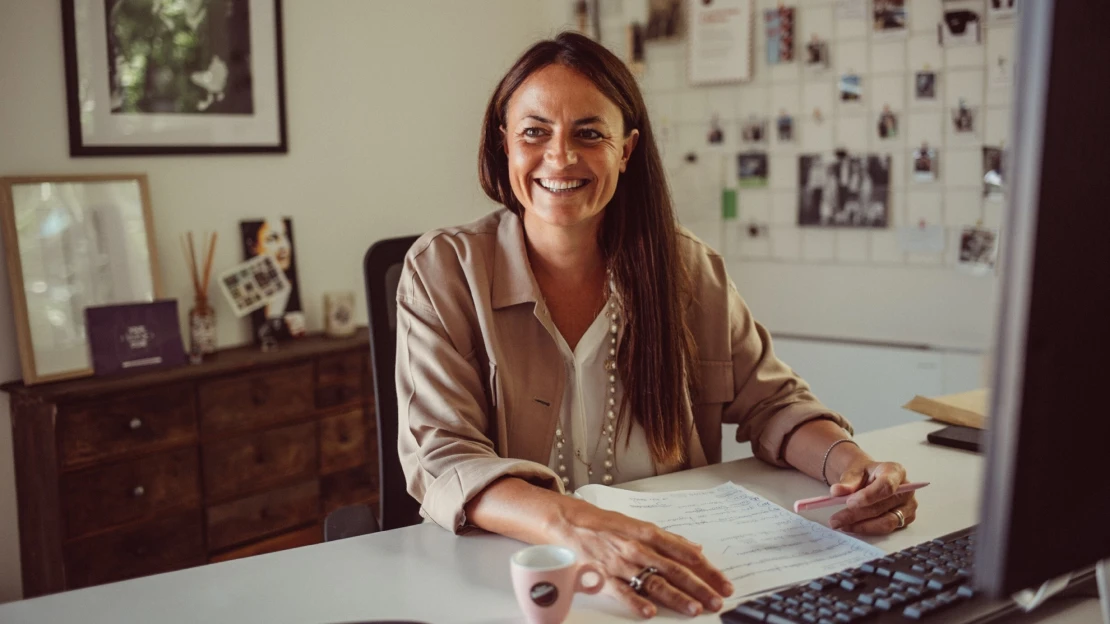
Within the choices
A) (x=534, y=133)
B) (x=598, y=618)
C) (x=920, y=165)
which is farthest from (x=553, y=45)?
(x=920, y=165)

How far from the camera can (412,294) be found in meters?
1.54

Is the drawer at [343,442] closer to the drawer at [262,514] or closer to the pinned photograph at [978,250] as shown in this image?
the drawer at [262,514]

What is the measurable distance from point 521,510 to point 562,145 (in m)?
0.64

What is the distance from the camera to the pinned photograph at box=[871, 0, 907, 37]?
9.58 feet

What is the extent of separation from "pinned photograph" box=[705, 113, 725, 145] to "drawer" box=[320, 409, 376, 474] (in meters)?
1.53

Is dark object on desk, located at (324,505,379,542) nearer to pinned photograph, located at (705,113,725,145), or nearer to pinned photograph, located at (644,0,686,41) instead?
pinned photograph, located at (705,113,725,145)

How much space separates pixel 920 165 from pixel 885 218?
0.63 ft

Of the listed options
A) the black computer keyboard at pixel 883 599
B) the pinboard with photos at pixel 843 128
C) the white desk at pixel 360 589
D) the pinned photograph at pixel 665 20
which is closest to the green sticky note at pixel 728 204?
the pinboard with photos at pixel 843 128

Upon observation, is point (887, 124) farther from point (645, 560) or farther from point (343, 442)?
point (645, 560)

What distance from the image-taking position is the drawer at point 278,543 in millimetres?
2744

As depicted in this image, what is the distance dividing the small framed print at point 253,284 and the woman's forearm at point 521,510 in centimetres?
198

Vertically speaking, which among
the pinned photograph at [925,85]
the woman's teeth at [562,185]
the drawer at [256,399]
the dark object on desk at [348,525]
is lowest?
the drawer at [256,399]

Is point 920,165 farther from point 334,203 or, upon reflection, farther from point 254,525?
point 254,525

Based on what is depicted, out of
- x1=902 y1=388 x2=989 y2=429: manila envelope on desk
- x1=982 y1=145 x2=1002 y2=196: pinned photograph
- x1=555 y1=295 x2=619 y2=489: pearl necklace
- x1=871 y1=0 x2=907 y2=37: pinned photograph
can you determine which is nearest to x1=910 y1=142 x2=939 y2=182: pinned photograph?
x1=982 y1=145 x2=1002 y2=196: pinned photograph
